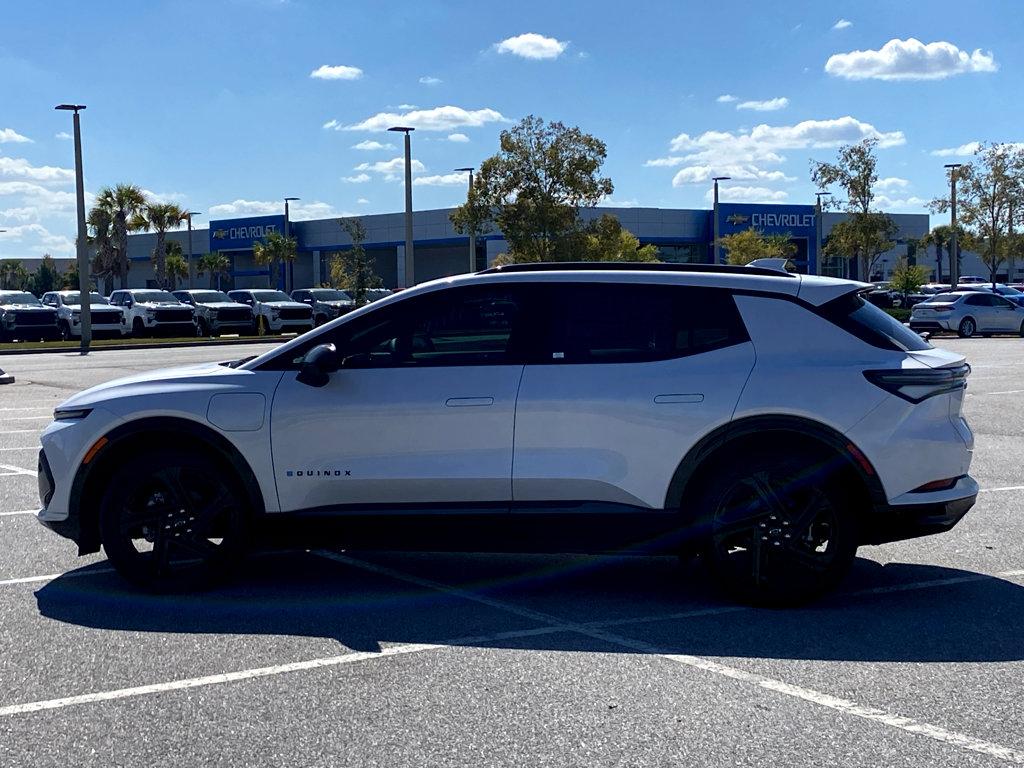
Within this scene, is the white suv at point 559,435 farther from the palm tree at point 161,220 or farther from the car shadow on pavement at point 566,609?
the palm tree at point 161,220

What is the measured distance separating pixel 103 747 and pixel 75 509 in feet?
7.99

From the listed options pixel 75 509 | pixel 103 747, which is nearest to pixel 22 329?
pixel 75 509

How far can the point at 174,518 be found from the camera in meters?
6.39

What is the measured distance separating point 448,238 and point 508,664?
60437 millimetres

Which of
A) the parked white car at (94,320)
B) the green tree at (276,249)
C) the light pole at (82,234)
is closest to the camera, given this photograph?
the light pole at (82,234)

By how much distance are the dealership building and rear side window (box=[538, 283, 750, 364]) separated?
179 feet

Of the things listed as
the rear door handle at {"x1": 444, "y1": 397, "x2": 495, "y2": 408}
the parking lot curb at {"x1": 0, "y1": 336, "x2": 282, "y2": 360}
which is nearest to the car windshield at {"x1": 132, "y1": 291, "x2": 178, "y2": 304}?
the parking lot curb at {"x1": 0, "y1": 336, "x2": 282, "y2": 360}

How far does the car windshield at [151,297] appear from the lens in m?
43.2

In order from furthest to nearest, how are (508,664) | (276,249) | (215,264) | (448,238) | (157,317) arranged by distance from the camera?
(215,264) < (276,249) < (448,238) < (157,317) < (508,664)

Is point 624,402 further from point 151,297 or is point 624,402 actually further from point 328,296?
point 328,296

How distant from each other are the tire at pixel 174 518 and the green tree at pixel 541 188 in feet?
98.5

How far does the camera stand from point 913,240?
81.8m

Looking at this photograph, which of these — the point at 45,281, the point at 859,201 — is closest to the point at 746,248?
the point at 859,201

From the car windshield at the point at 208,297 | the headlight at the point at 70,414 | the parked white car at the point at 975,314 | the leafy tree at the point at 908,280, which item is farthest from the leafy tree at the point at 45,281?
the headlight at the point at 70,414
